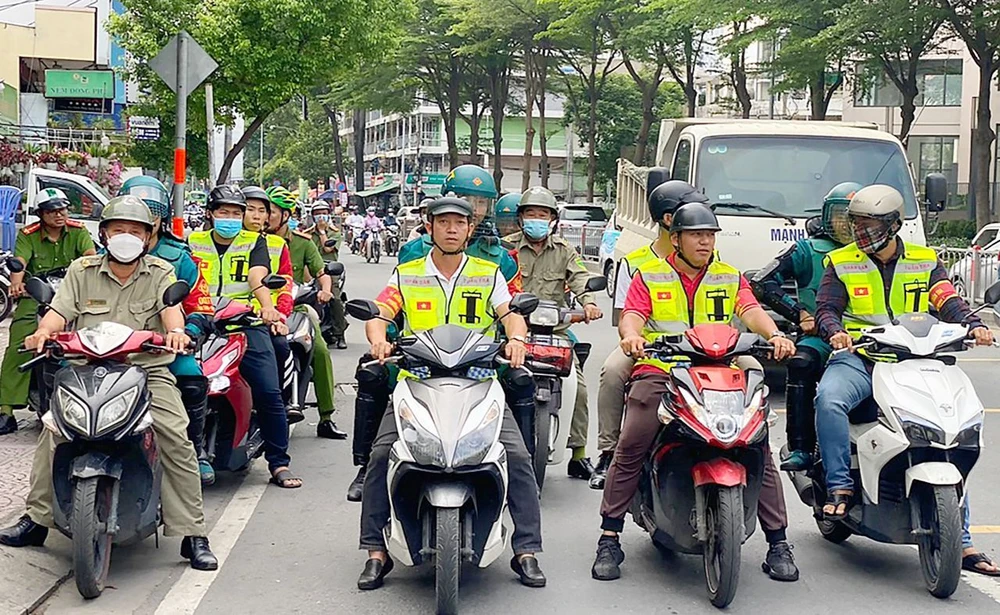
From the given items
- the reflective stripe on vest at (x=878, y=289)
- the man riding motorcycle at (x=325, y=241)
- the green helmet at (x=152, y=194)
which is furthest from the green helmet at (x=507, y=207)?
the man riding motorcycle at (x=325, y=241)

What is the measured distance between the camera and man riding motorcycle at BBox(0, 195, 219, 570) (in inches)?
226

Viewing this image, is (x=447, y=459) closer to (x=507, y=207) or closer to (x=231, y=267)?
(x=231, y=267)

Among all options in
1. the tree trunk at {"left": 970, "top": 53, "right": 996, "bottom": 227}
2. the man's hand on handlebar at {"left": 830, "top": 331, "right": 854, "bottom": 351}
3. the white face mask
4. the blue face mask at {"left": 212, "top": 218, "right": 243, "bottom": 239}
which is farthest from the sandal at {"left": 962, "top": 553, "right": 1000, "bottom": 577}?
the tree trunk at {"left": 970, "top": 53, "right": 996, "bottom": 227}

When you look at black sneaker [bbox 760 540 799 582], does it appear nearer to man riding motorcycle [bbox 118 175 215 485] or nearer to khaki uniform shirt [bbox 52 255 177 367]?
man riding motorcycle [bbox 118 175 215 485]

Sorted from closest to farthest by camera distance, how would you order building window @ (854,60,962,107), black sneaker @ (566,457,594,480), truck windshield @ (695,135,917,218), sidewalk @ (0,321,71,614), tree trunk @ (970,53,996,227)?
sidewalk @ (0,321,71,614) < black sneaker @ (566,457,594,480) < truck windshield @ (695,135,917,218) < tree trunk @ (970,53,996,227) < building window @ (854,60,962,107)

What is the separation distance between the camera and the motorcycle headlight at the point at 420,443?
5.05 metres

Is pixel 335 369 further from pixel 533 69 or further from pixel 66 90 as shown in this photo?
pixel 533 69

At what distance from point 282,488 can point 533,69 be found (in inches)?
1360

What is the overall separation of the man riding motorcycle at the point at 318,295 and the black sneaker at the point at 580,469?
6.73ft

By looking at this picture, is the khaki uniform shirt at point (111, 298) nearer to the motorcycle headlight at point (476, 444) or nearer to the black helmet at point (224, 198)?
the motorcycle headlight at point (476, 444)

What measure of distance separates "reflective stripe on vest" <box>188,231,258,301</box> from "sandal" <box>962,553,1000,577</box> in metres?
4.37

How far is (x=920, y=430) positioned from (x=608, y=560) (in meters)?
1.50

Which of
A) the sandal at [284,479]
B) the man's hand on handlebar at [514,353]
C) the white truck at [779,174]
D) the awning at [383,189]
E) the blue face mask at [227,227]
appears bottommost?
the sandal at [284,479]

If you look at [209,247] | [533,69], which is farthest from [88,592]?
[533,69]
